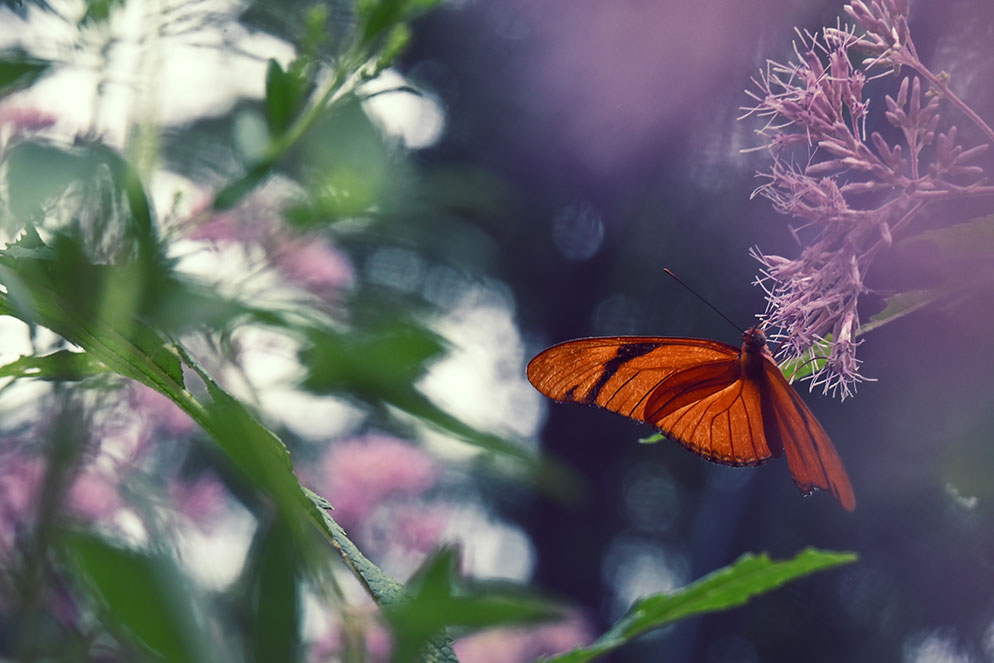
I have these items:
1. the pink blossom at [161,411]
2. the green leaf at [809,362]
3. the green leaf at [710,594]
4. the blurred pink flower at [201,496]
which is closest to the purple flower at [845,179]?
the green leaf at [809,362]

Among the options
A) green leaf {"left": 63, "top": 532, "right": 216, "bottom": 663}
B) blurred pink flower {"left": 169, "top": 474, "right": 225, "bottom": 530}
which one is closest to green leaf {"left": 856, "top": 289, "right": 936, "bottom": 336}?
green leaf {"left": 63, "top": 532, "right": 216, "bottom": 663}

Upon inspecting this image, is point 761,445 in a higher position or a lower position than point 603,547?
higher

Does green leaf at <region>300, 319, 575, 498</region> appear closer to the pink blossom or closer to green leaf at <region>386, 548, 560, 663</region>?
green leaf at <region>386, 548, 560, 663</region>

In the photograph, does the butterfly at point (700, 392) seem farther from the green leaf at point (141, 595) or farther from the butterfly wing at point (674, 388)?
the green leaf at point (141, 595)

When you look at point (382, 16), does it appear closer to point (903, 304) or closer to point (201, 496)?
point (903, 304)

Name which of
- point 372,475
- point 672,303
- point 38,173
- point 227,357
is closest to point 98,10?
point 38,173

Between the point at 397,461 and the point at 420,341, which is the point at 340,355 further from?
the point at 397,461

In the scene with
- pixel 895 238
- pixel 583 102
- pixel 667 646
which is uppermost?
pixel 583 102

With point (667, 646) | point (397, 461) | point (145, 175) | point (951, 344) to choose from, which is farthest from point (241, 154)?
point (667, 646)
